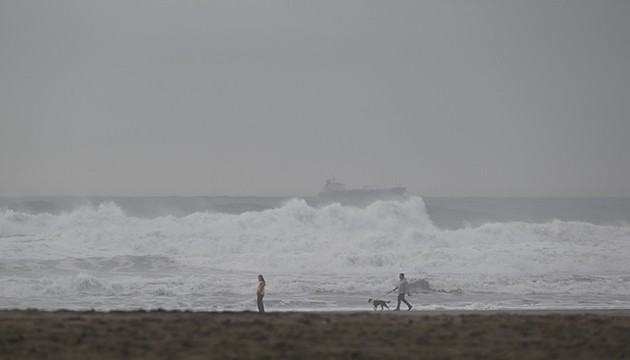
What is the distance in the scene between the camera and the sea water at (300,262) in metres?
26.6

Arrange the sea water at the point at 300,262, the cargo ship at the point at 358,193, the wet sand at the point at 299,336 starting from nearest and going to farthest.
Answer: the wet sand at the point at 299,336
the sea water at the point at 300,262
the cargo ship at the point at 358,193

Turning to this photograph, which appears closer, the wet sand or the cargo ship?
the wet sand

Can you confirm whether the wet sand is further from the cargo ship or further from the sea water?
the cargo ship

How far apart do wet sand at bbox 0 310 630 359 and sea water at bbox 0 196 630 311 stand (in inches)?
321

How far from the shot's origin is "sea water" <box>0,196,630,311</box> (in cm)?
2658

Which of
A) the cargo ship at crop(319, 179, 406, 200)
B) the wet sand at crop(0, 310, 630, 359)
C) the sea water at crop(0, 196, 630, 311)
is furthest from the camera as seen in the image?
the cargo ship at crop(319, 179, 406, 200)

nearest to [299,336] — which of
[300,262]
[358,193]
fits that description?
[300,262]

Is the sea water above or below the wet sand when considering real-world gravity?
above

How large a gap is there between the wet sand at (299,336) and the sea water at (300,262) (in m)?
8.16

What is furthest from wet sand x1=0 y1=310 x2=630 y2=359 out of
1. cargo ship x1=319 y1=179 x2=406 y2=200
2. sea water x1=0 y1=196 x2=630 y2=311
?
cargo ship x1=319 y1=179 x2=406 y2=200

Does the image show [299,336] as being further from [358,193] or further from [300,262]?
[358,193]

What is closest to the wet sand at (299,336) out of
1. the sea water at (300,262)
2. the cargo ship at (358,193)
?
the sea water at (300,262)

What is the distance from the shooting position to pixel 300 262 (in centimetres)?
3862

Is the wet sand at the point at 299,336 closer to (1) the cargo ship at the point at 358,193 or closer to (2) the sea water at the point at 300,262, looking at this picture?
(2) the sea water at the point at 300,262
